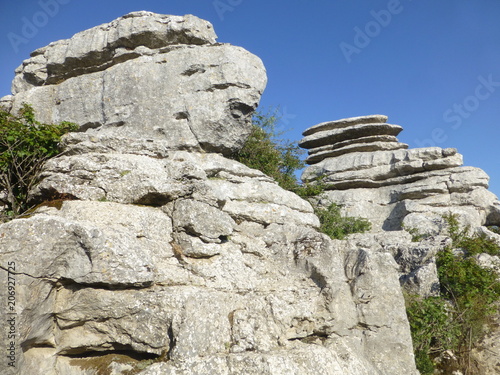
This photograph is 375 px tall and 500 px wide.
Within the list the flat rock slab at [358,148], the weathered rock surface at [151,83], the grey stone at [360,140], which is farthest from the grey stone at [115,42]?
the grey stone at [360,140]

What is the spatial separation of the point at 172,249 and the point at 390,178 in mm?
16150

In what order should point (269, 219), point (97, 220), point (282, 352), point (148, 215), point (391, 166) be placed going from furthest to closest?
point (391, 166) → point (269, 219) → point (148, 215) → point (97, 220) → point (282, 352)

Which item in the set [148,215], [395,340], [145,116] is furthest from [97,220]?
[395,340]

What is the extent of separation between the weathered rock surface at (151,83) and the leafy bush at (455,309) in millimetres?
6679

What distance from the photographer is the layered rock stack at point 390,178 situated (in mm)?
17266

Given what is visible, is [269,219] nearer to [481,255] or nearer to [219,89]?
[219,89]

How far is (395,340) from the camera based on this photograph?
262 inches

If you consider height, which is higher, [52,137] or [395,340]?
[52,137]

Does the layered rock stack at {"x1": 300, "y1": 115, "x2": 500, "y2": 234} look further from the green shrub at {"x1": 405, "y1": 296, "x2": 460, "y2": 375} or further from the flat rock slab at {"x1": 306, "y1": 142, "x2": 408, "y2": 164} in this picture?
the green shrub at {"x1": 405, "y1": 296, "x2": 460, "y2": 375}

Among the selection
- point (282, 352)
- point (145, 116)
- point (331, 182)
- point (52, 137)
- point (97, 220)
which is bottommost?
point (282, 352)

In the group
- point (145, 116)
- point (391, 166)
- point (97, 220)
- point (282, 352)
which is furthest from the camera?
point (391, 166)

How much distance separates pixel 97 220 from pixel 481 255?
33.5 ft

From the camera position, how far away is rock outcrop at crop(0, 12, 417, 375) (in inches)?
199

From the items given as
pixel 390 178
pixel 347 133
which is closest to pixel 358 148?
pixel 347 133
